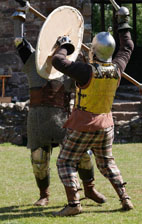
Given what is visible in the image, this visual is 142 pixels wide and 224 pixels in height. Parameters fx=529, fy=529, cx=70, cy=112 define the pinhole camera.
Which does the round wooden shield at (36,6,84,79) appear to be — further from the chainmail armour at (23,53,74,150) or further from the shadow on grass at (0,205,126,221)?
the shadow on grass at (0,205,126,221)

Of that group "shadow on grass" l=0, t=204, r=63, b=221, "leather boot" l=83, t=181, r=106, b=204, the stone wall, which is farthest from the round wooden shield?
the stone wall

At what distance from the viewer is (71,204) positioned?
4230mm

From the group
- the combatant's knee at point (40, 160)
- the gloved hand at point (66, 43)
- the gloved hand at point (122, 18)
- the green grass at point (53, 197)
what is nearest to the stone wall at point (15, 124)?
the green grass at point (53, 197)

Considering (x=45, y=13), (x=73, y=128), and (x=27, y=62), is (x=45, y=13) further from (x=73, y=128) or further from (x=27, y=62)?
(x=73, y=128)

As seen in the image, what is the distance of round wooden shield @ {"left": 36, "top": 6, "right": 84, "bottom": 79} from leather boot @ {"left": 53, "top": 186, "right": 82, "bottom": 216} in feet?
3.23

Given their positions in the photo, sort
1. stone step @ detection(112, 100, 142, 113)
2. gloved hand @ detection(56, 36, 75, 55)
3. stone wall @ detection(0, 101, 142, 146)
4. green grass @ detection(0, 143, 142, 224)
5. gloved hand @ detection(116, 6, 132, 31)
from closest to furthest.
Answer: green grass @ detection(0, 143, 142, 224)
gloved hand @ detection(56, 36, 75, 55)
gloved hand @ detection(116, 6, 132, 31)
stone wall @ detection(0, 101, 142, 146)
stone step @ detection(112, 100, 142, 113)

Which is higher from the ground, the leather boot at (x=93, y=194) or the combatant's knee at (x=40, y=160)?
the combatant's knee at (x=40, y=160)

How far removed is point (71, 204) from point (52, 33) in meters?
1.42

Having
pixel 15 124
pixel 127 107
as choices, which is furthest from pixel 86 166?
pixel 127 107

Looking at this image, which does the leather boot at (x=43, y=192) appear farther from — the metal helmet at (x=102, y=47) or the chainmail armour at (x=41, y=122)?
the metal helmet at (x=102, y=47)

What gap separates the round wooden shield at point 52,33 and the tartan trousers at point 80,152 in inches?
22.9

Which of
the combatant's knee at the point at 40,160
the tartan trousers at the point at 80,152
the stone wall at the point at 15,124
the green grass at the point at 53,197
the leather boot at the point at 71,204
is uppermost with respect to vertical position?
the tartan trousers at the point at 80,152

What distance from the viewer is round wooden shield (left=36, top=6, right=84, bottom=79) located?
436 centimetres

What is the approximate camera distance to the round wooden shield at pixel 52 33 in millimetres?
4359
